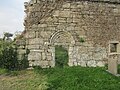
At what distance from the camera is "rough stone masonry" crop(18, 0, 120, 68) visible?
13.8m

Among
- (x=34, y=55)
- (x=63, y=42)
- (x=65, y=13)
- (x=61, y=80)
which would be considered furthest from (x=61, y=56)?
(x=61, y=80)

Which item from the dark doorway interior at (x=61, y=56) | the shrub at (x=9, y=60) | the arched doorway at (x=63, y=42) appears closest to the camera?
the shrub at (x=9, y=60)

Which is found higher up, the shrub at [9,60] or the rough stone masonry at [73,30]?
the rough stone masonry at [73,30]

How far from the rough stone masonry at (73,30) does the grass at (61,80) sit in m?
2.18

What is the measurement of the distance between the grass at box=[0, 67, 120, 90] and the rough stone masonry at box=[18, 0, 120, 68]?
218cm

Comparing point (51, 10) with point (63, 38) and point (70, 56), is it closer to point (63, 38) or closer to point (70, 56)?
point (63, 38)

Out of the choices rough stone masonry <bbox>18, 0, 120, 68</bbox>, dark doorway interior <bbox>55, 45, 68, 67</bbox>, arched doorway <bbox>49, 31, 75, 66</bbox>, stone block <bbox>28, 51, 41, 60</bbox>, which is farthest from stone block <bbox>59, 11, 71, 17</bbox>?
stone block <bbox>28, 51, 41, 60</bbox>

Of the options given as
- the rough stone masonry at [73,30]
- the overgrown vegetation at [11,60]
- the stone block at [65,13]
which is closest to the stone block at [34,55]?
the rough stone masonry at [73,30]

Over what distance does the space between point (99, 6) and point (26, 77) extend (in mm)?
6171

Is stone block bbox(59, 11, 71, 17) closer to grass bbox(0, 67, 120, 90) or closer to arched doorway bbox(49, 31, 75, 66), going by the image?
arched doorway bbox(49, 31, 75, 66)

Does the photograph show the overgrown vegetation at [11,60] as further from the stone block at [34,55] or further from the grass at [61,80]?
the grass at [61,80]

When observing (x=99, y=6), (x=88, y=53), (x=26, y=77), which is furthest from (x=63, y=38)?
(x=26, y=77)

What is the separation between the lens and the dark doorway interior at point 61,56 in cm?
1401

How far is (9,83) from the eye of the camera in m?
10.5
